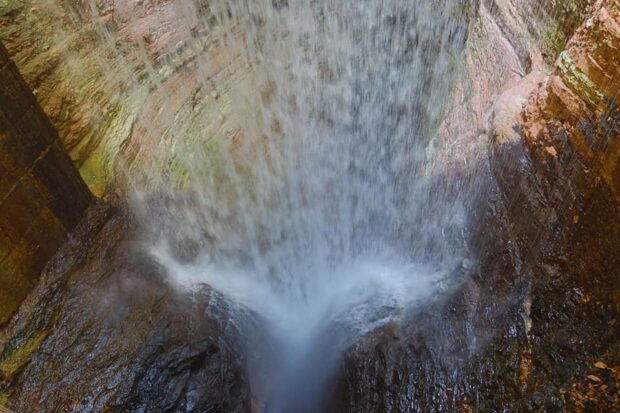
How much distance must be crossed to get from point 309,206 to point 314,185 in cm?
27

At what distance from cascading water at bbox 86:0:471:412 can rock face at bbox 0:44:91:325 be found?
0.73 m

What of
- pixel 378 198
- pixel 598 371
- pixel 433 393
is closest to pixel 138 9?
pixel 378 198

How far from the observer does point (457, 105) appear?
4.07 metres

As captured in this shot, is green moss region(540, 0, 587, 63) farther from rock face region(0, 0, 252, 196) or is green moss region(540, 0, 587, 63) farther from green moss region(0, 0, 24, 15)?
green moss region(0, 0, 24, 15)

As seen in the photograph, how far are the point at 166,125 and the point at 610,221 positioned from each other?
3723 mm

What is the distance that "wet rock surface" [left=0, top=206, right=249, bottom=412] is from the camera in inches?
125

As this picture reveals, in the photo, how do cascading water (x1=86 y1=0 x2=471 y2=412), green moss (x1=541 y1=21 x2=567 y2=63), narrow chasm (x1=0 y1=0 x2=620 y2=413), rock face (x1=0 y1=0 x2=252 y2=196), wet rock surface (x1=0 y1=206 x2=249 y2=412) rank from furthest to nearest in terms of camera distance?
cascading water (x1=86 y1=0 x2=471 y2=412) < rock face (x1=0 y1=0 x2=252 y2=196) < wet rock surface (x1=0 y1=206 x2=249 y2=412) < green moss (x1=541 y1=21 x2=567 y2=63) < narrow chasm (x1=0 y1=0 x2=620 y2=413)

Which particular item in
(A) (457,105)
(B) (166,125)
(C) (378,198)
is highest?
(A) (457,105)

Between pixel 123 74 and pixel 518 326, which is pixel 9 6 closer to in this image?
pixel 123 74

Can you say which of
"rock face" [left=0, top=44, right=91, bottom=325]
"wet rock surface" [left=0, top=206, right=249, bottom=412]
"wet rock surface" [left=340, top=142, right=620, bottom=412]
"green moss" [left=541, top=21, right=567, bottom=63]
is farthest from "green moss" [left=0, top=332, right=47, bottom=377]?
"green moss" [left=541, top=21, right=567, bottom=63]

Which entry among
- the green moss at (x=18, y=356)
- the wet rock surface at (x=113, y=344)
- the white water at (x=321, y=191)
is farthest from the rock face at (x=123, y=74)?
the green moss at (x=18, y=356)

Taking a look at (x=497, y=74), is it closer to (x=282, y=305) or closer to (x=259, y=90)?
(x=259, y=90)

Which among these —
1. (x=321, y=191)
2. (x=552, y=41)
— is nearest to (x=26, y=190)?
(x=321, y=191)

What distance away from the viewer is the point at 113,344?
344 centimetres
